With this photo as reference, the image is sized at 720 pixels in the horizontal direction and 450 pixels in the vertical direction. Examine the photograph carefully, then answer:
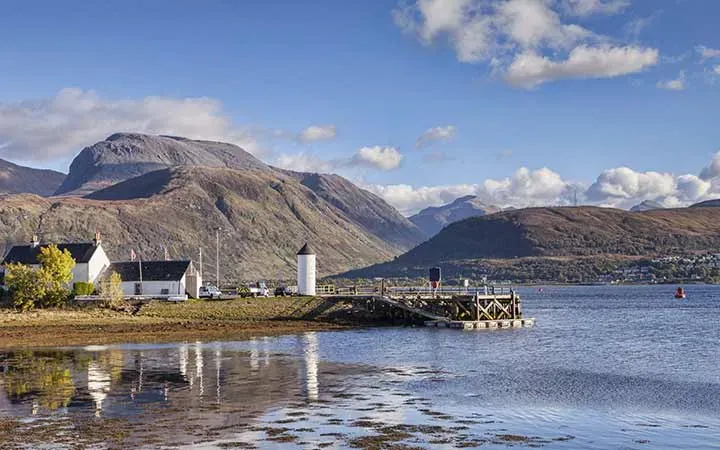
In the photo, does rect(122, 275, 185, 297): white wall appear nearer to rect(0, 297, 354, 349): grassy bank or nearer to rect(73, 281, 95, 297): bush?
rect(73, 281, 95, 297): bush

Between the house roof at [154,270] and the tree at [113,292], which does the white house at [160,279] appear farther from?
the tree at [113,292]

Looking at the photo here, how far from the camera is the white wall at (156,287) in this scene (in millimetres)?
99250

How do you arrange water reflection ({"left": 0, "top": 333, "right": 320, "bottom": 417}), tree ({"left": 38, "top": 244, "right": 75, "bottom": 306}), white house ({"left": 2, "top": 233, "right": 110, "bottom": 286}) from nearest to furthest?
water reflection ({"left": 0, "top": 333, "right": 320, "bottom": 417}) → tree ({"left": 38, "top": 244, "right": 75, "bottom": 306}) → white house ({"left": 2, "top": 233, "right": 110, "bottom": 286})

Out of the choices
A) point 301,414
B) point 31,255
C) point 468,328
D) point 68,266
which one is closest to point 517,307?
point 468,328

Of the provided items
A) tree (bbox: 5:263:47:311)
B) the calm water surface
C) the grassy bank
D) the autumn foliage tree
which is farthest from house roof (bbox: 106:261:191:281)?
the calm water surface

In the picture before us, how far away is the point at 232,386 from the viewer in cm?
4281

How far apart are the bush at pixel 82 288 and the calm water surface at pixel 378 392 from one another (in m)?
30.7

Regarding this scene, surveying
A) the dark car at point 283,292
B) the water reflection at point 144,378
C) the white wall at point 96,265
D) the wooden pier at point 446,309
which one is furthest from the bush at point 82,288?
the water reflection at point 144,378

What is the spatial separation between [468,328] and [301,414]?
185 ft

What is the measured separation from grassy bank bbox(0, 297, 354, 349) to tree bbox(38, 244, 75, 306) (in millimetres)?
3420

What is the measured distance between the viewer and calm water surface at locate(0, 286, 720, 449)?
1195 inches

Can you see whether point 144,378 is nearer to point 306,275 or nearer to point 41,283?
point 41,283

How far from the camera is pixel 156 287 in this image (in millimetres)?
100000

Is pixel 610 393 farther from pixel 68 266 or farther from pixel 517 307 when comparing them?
pixel 68 266
